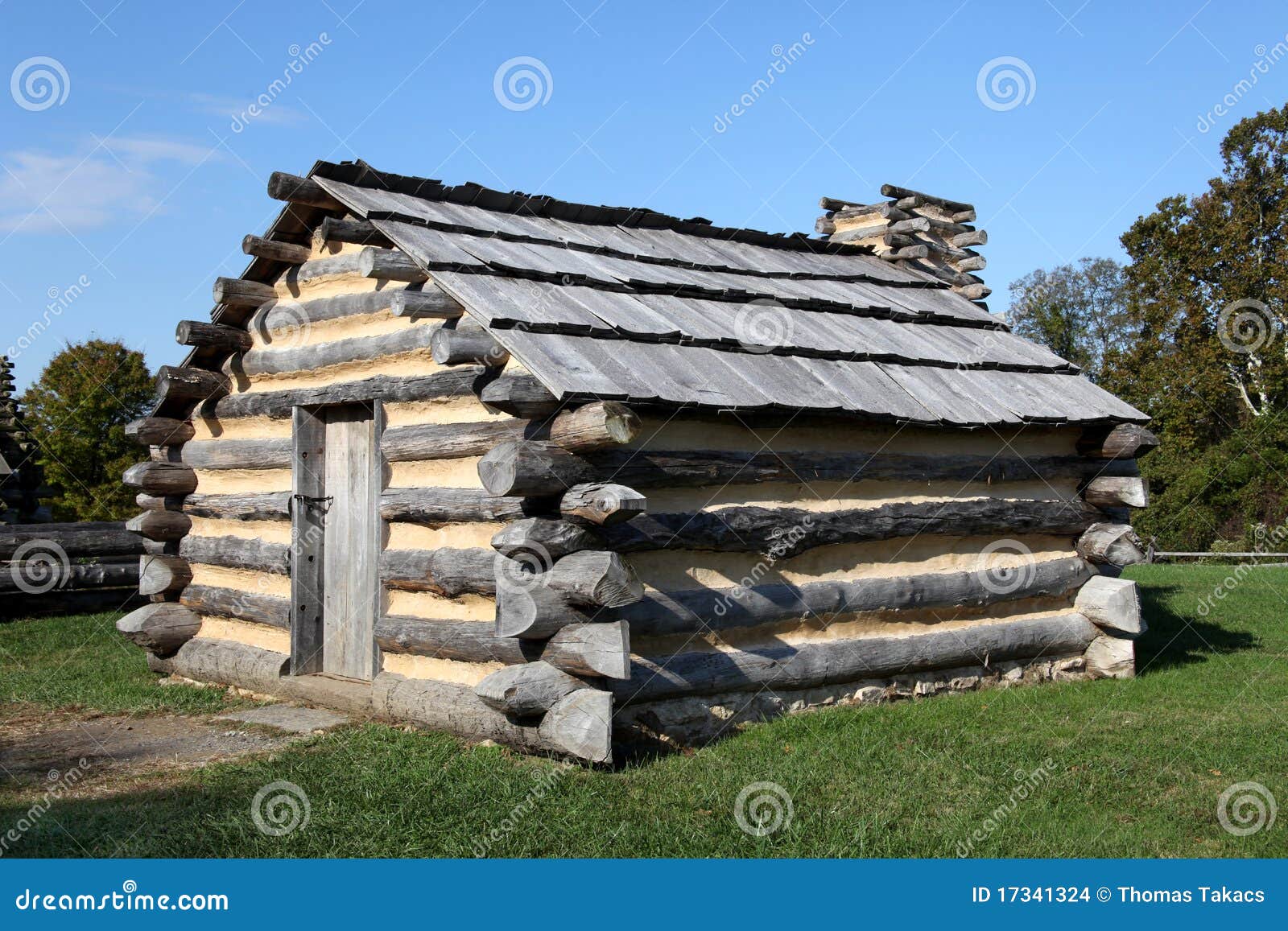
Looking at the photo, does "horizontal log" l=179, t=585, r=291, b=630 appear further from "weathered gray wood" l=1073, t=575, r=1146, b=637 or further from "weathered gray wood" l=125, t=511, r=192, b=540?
"weathered gray wood" l=1073, t=575, r=1146, b=637

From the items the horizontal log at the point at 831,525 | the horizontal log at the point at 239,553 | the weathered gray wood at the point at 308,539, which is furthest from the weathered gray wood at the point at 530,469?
the horizontal log at the point at 239,553

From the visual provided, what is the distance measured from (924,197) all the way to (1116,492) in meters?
5.10

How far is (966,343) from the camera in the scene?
1187 cm

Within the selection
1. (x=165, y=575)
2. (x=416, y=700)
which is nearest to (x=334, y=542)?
(x=416, y=700)

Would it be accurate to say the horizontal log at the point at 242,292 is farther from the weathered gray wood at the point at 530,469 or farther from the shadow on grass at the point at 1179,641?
the shadow on grass at the point at 1179,641

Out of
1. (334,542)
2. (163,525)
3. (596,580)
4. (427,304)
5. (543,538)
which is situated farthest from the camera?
(163,525)

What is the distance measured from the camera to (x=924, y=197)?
14.6 m

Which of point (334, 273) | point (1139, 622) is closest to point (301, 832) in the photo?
point (334, 273)

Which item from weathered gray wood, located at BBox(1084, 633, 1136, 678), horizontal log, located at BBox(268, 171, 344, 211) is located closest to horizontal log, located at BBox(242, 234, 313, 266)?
horizontal log, located at BBox(268, 171, 344, 211)

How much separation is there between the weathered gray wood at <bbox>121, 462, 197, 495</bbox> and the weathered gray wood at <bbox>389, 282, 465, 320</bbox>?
463 cm

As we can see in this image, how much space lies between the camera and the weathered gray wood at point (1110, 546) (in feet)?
36.1

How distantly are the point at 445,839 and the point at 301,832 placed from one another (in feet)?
2.43

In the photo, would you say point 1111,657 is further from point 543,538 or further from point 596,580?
point 543,538

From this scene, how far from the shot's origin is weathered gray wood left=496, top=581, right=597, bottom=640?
23.9 ft
